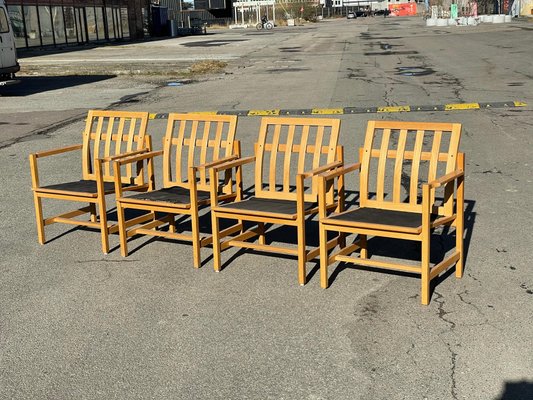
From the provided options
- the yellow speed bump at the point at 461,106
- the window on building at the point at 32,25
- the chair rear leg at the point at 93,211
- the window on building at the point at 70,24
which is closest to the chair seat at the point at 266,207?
the chair rear leg at the point at 93,211

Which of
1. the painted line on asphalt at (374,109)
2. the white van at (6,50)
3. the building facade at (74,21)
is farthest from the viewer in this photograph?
the building facade at (74,21)

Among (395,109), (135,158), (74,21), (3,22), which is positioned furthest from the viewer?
(74,21)

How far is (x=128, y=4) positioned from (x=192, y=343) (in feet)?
195

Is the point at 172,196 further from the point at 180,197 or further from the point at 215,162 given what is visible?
the point at 215,162

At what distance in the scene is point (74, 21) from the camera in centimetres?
4981

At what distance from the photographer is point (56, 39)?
47.7 meters

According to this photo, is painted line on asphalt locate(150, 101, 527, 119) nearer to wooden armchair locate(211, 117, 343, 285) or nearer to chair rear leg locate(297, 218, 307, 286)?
wooden armchair locate(211, 117, 343, 285)

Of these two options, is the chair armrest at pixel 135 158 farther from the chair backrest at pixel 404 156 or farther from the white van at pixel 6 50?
the white van at pixel 6 50

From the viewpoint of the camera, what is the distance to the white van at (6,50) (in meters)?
20.0

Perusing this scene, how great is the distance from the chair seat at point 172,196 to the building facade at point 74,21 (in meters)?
37.4

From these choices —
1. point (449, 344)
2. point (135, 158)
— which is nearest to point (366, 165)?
point (449, 344)

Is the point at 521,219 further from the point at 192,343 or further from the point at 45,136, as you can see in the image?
the point at 45,136

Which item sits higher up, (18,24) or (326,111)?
(18,24)

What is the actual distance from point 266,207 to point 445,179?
1.38 m
